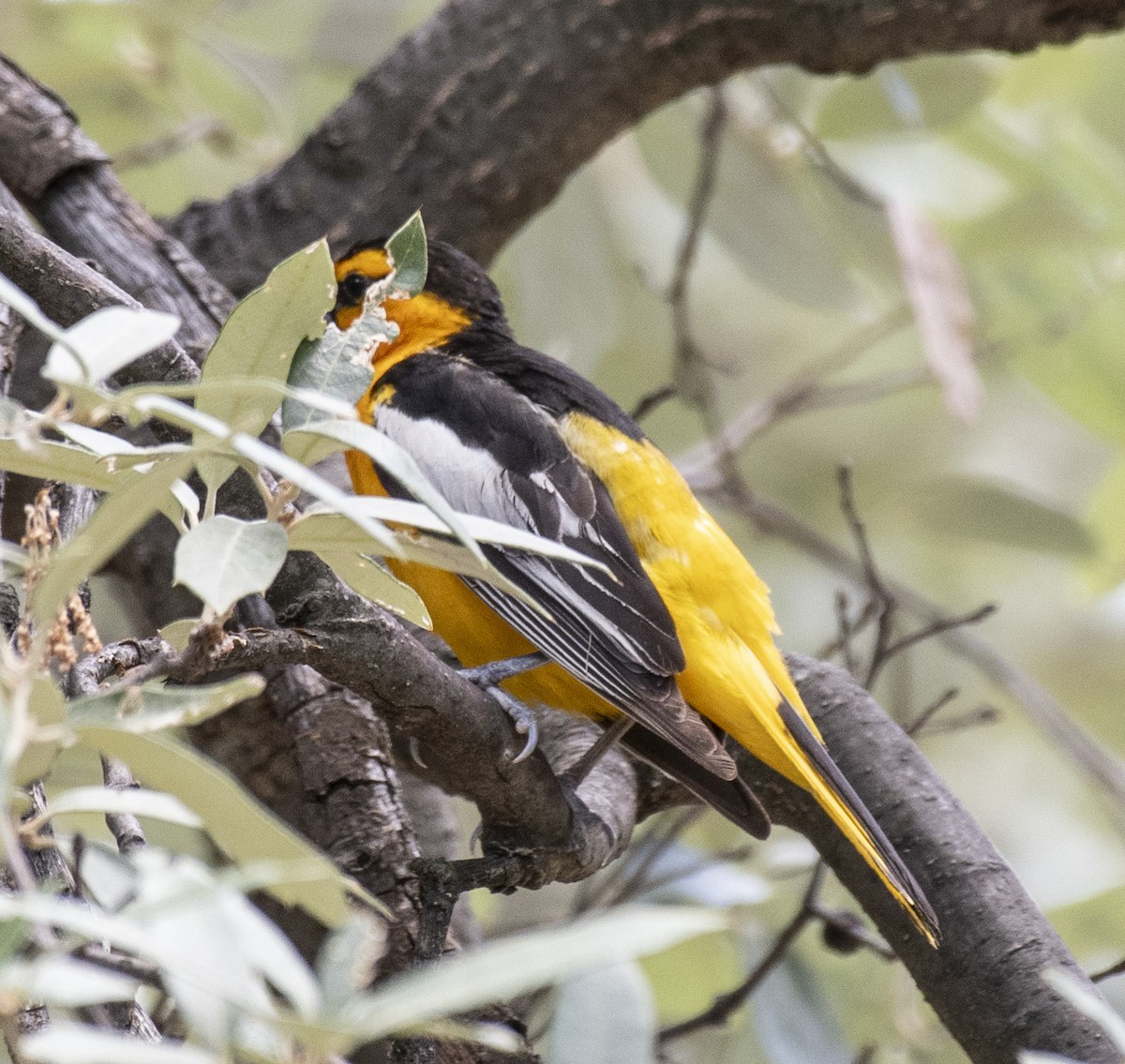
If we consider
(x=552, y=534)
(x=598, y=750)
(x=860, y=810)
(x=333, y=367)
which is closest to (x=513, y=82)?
(x=552, y=534)

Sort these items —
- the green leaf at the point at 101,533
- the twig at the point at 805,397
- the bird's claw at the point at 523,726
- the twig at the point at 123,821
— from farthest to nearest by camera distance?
the twig at the point at 805,397 < the bird's claw at the point at 523,726 < the twig at the point at 123,821 < the green leaf at the point at 101,533

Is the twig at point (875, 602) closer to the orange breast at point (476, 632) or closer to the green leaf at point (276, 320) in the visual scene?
the orange breast at point (476, 632)

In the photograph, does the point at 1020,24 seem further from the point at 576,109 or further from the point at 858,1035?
the point at 858,1035

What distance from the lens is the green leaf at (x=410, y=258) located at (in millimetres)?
1674

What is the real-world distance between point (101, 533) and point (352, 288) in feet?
7.14

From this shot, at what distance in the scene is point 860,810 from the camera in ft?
7.32

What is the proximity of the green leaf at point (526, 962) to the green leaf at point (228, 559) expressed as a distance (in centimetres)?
36

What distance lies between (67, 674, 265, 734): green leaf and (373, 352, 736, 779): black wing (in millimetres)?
1229

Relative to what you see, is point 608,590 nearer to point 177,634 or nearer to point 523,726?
point 523,726

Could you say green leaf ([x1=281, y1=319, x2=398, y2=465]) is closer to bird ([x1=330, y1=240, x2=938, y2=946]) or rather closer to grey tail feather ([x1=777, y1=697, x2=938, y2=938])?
bird ([x1=330, y1=240, x2=938, y2=946])

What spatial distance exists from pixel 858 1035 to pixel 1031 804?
1.58m

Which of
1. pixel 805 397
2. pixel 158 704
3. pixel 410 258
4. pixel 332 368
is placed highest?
pixel 805 397

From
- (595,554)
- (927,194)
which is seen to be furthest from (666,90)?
(595,554)

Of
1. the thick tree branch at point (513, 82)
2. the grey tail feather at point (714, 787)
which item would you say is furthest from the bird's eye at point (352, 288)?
the grey tail feather at point (714, 787)
